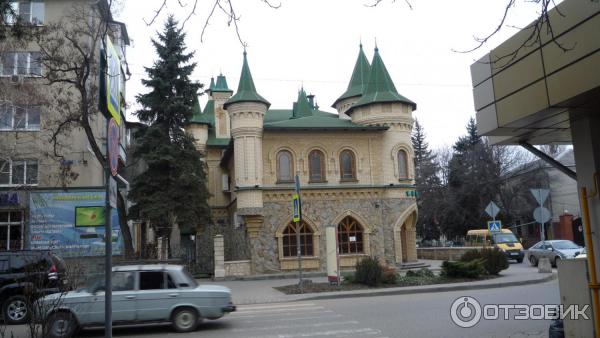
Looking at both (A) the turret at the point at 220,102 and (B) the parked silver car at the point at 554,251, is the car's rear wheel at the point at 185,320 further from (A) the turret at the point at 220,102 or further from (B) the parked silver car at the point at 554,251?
(A) the turret at the point at 220,102

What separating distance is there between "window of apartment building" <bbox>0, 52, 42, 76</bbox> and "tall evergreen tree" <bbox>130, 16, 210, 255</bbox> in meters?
5.63

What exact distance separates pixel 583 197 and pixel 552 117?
1243 mm

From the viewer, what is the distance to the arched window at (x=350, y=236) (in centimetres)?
2939

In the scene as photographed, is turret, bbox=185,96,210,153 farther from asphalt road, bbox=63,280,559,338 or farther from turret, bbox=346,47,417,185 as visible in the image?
asphalt road, bbox=63,280,559,338

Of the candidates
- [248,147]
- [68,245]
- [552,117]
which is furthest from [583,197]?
[68,245]

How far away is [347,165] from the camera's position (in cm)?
3012

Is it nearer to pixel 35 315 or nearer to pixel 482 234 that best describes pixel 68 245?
pixel 35 315

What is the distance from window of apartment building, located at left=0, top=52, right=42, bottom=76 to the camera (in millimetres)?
22469

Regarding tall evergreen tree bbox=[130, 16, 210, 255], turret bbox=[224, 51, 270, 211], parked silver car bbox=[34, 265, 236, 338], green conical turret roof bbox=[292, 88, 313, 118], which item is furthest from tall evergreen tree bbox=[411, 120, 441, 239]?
parked silver car bbox=[34, 265, 236, 338]

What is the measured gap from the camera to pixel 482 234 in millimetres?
36062

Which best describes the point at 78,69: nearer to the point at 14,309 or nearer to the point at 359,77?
the point at 14,309

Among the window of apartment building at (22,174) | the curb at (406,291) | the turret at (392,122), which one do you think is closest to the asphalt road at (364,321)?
the curb at (406,291)

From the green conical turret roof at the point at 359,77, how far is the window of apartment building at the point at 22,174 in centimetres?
2206

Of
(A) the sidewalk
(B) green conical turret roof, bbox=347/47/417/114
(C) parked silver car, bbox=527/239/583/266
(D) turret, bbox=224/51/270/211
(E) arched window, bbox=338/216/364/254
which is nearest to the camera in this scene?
(A) the sidewalk
